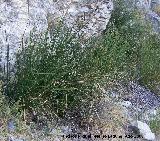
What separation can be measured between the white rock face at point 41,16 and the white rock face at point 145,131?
4.17 feet

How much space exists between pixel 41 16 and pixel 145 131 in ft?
6.01

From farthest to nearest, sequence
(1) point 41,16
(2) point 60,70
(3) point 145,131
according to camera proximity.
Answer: (1) point 41,16, (3) point 145,131, (2) point 60,70

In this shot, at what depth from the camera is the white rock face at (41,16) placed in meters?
5.47

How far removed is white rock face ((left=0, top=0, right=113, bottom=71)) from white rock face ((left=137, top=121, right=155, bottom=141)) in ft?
4.17

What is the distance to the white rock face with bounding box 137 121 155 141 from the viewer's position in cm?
570

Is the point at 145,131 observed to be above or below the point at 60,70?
below

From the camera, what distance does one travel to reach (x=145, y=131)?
5.76 metres

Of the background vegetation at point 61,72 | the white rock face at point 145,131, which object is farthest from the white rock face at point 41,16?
the white rock face at point 145,131

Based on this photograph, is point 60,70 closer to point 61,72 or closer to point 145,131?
point 61,72

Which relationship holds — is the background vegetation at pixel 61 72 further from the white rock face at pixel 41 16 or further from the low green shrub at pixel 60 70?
the white rock face at pixel 41 16

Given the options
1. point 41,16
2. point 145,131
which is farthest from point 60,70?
point 145,131

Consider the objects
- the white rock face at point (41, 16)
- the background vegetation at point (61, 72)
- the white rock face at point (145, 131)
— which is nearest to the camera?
the background vegetation at point (61, 72)

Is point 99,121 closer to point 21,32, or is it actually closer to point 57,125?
point 57,125

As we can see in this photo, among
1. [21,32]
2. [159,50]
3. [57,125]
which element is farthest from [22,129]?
[159,50]
